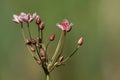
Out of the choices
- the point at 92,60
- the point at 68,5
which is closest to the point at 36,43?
the point at 92,60

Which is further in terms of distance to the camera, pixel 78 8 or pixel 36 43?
pixel 78 8

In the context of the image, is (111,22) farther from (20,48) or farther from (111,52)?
(20,48)

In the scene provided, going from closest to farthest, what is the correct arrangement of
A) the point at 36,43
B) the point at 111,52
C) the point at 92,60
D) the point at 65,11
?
the point at 36,43
the point at 92,60
the point at 111,52
the point at 65,11

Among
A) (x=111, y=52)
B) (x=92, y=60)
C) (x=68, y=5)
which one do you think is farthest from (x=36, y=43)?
(x=68, y=5)

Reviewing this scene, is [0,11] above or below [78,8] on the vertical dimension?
above

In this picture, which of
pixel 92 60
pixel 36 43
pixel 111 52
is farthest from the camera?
pixel 111 52

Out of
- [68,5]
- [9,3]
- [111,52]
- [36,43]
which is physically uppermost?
[36,43]

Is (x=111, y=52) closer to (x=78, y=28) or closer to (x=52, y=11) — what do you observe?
(x=78, y=28)
